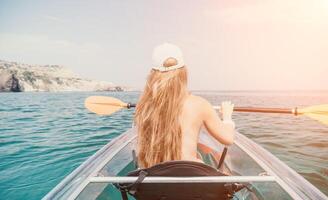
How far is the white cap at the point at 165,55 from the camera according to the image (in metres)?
2.26

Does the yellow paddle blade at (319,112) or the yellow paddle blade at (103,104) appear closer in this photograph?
the yellow paddle blade at (319,112)

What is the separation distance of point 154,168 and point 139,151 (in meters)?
0.47

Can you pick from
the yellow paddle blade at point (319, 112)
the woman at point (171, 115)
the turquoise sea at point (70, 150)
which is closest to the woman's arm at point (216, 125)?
the woman at point (171, 115)

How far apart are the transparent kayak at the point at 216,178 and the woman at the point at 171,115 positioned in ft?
1.16

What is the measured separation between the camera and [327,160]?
6.11m

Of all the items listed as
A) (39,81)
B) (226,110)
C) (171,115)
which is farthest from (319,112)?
(39,81)

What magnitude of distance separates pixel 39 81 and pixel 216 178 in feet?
384

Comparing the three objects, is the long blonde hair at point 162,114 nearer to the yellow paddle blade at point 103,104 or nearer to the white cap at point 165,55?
the white cap at point 165,55

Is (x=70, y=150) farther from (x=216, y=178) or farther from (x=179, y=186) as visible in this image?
(x=216, y=178)

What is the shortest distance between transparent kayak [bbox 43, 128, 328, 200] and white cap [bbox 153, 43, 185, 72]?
0.80 metres

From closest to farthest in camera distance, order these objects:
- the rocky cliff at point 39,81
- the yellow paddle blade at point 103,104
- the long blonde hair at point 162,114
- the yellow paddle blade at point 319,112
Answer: the long blonde hair at point 162,114 → the yellow paddle blade at point 319,112 → the yellow paddle blade at point 103,104 → the rocky cliff at point 39,81

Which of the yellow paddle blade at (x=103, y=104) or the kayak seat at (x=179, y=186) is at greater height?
the yellow paddle blade at (x=103, y=104)

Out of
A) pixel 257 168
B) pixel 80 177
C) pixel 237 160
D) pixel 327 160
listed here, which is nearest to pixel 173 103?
pixel 80 177

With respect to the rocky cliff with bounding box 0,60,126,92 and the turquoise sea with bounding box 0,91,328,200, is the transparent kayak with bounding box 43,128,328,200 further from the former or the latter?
the rocky cliff with bounding box 0,60,126,92
